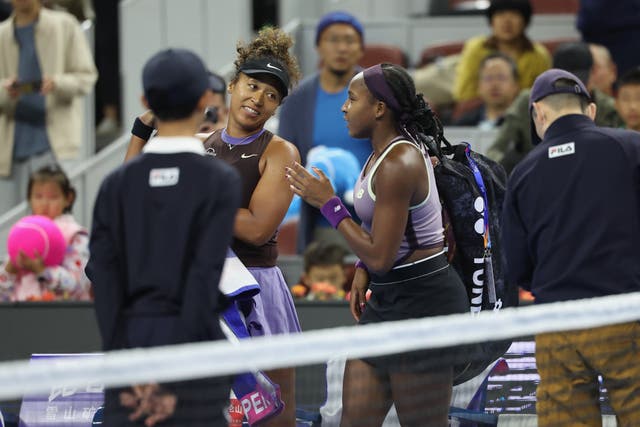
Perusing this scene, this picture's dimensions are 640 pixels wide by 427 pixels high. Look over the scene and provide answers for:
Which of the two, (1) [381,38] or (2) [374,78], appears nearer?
(2) [374,78]

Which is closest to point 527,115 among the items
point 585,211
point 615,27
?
point 615,27

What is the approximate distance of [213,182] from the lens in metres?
4.13

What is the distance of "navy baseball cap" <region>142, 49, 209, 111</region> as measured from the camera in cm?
422

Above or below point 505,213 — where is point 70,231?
below

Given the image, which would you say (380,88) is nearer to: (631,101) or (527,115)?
(527,115)

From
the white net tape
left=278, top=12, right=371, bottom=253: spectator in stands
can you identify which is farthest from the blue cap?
the white net tape

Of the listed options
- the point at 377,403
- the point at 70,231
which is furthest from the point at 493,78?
the point at 377,403

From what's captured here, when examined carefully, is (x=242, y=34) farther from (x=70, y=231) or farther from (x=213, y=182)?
(x=213, y=182)

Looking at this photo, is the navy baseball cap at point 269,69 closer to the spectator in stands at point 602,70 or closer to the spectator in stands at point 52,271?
the spectator in stands at point 52,271

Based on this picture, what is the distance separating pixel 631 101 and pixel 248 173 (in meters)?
3.80

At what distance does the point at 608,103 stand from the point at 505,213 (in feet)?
9.19

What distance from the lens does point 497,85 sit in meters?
9.73

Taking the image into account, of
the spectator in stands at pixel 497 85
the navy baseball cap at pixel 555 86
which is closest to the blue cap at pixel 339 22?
the spectator in stands at pixel 497 85

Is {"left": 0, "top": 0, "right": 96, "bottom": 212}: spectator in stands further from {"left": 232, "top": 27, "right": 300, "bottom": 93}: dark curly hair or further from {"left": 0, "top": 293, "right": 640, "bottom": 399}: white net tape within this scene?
{"left": 0, "top": 293, "right": 640, "bottom": 399}: white net tape
